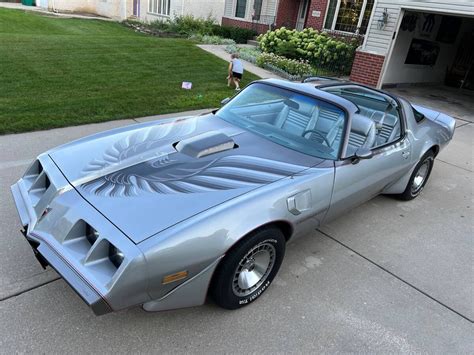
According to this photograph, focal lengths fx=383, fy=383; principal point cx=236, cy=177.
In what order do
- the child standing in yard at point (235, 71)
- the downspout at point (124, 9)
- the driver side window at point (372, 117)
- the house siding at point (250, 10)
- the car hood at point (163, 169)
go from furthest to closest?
1. the downspout at point (124, 9)
2. the house siding at point (250, 10)
3. the child standing in yard at point (235, 71)
4. the driver side window at point (372, 117)
5. the car hood at point (163, 169)

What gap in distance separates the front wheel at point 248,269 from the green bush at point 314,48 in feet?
35.4

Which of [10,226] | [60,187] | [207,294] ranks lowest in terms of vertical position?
[10,226]

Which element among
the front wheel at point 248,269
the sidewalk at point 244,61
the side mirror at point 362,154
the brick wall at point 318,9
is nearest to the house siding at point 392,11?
the sidewalk at point 244,61

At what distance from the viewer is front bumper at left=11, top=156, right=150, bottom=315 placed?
6.91 feet

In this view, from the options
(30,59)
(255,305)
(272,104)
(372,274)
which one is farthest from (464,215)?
(30,59)

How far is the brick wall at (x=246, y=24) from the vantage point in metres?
18.6

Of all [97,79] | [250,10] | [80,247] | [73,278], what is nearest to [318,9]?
[250,10]

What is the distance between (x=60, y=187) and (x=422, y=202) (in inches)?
167

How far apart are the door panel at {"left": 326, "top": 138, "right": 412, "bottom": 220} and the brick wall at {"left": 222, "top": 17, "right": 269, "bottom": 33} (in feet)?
51.9

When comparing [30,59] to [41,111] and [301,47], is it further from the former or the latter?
[301,47]

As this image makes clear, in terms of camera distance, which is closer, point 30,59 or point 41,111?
point 41,111

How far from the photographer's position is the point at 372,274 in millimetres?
3412

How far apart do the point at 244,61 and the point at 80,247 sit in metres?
11.5

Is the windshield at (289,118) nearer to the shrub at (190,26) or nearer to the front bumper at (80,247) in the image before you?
the front bumper at (80,247)
